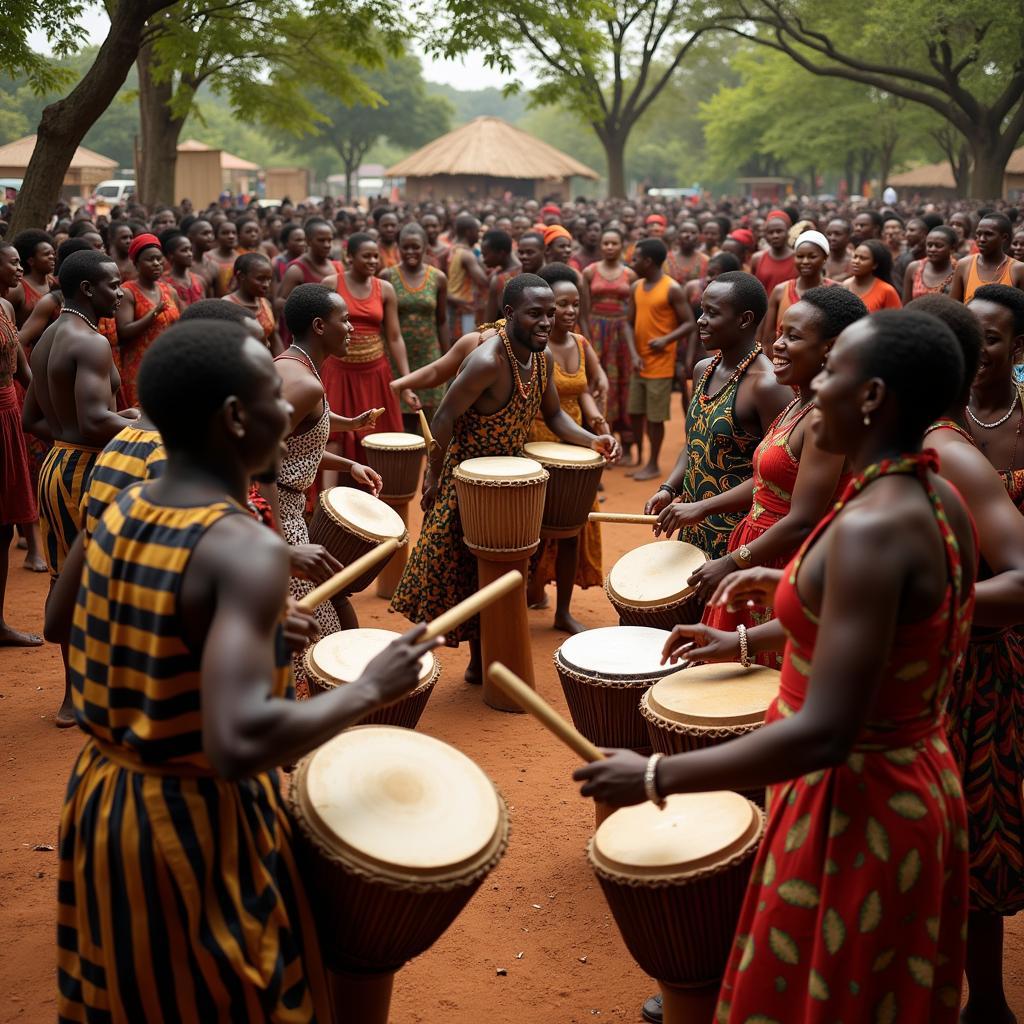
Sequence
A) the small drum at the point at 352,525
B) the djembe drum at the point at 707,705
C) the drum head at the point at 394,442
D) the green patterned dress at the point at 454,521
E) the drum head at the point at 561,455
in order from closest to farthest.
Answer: the djembe drum at the point at 707,705, the small drum at the point at 352,525, the green patterned dress at the point at 454,521, the drum head at the point at 561,455, the drum head at the point at 394,442

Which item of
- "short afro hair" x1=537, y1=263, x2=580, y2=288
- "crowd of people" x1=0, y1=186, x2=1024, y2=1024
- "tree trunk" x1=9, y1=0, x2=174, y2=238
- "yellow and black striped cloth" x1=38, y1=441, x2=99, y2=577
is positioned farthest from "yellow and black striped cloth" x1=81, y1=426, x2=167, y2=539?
"tree trunk" x1=9, y1=0, x2=174, y2=238

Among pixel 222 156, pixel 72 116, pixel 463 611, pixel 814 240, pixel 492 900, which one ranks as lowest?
pixel 492 900

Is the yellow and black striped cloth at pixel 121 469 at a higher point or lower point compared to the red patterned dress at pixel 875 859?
higher

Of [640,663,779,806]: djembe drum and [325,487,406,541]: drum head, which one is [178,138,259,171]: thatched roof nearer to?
[325,487,406,541]: drum head

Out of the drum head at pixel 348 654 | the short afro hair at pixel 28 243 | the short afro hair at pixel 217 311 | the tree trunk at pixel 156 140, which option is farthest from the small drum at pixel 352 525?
the tree trunk at pixel 156 140

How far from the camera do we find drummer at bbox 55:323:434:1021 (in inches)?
83.8

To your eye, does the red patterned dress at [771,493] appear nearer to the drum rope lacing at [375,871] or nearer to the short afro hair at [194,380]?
the drum rope lacing at [375,871]

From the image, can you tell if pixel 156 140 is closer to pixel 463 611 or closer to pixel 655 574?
pixel 655 574

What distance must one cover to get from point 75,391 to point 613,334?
661 cm

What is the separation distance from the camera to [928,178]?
53.2 meters

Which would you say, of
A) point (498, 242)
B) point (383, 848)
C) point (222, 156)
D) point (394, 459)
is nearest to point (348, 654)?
point (383, 848)

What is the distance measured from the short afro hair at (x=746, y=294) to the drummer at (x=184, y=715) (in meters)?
2.98

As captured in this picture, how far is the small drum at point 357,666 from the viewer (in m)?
3.96

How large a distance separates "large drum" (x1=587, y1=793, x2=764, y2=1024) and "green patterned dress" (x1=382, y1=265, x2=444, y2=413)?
702 cm
